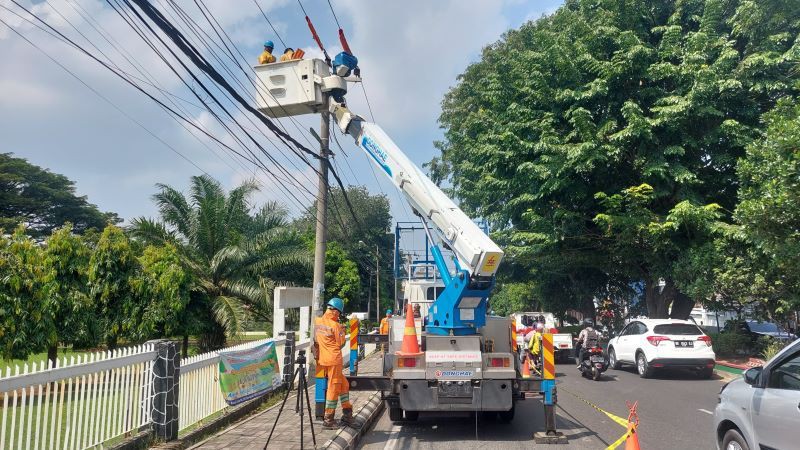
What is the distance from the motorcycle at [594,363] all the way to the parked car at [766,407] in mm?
9528

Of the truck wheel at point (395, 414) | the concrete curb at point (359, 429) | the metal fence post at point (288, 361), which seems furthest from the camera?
the metal fence post at point (288, 361)

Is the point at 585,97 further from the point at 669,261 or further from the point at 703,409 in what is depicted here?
the point at 703,409

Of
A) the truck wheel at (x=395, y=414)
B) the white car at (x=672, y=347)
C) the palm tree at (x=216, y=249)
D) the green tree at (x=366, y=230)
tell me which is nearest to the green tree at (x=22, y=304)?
the palm tree at (x=216, y=249)

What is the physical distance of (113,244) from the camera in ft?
51.4

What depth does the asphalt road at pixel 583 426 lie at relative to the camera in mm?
8055

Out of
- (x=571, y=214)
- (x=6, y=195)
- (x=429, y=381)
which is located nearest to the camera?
(x=429, y=381)

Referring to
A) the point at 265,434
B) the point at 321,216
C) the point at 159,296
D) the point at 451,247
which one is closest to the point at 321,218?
the point at 321,216

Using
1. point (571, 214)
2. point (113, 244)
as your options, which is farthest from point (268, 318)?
point (571, 214)

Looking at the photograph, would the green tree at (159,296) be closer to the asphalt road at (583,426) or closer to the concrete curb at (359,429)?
the concrete curb at (359,429)

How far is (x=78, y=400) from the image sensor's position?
6.00 meters

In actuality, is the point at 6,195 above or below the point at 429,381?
above

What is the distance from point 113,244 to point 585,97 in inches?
605

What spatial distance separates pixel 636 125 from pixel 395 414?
13263 millimetres

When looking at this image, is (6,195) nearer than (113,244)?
No
